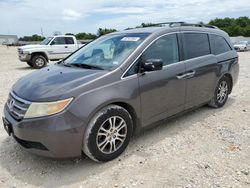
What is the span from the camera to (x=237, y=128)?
441cm

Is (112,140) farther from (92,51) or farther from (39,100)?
(92,51)

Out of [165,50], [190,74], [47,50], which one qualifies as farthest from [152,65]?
[47,50]

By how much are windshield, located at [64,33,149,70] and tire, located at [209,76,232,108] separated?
7.12 ft


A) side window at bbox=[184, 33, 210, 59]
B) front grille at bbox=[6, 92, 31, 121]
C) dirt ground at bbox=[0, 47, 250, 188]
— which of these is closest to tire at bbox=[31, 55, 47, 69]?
dirt ground at bbox=[0, 47, 250, 188]

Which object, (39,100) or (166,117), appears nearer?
(39,100)

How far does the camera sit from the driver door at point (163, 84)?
369 centimetres

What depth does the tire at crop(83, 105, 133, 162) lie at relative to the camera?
3134mm

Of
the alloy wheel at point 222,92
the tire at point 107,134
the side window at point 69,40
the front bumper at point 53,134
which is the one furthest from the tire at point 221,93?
the side window at point 69,40

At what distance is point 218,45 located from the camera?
529 cm

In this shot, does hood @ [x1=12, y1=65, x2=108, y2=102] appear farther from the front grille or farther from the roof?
the roof

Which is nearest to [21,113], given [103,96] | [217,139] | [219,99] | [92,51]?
[103,96]

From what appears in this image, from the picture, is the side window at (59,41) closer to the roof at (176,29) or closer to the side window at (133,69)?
the roof at (176,29)

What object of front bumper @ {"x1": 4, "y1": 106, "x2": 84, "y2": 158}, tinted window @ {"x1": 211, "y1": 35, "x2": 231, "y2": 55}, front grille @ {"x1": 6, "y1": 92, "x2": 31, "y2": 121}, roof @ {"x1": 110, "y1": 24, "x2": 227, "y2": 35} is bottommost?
front bumper @ {"x1": 4, "y1": 106, "x2": 84, "y2": 158}

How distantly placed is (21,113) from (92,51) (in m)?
1.64
